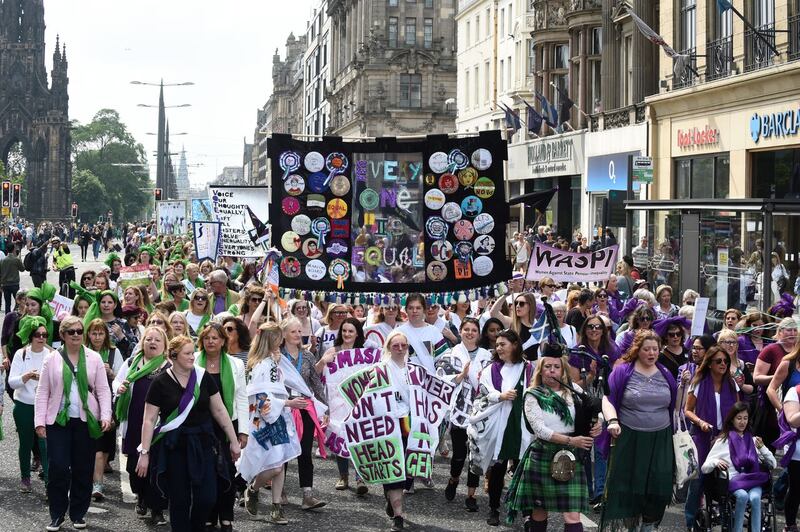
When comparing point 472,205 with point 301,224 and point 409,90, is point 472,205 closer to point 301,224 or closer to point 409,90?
point 301,224

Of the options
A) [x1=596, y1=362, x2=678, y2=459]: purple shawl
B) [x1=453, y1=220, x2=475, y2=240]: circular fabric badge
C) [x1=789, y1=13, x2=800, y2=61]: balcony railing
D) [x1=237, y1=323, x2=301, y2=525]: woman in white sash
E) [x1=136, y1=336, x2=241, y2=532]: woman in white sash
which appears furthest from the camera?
[x1=789, y1=13, x2=800, y2=61]: balcony railing

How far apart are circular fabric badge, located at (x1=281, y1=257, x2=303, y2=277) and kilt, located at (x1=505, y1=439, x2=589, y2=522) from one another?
5696 millimetres

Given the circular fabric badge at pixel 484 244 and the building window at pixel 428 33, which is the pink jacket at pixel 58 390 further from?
the building window at pixel 428 33

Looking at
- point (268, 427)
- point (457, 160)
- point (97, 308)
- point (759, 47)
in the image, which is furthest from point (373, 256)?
point (759, 47)

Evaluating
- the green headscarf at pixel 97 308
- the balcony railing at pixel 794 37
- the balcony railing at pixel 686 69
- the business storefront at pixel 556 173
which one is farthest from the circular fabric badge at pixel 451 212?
the business storefront at pixel 556 173

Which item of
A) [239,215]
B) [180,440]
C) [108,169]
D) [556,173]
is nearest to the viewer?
[180,440]

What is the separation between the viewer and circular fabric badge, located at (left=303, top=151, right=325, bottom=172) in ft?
46.6

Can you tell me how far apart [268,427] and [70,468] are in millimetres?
1537

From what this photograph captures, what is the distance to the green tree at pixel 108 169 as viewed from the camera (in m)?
147

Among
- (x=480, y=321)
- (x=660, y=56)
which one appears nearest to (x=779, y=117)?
(x=660, y=56)

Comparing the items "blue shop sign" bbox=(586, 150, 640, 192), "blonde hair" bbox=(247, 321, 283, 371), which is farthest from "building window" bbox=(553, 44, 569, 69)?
"blonde hair" bbox=(247, 321, 283, 371)

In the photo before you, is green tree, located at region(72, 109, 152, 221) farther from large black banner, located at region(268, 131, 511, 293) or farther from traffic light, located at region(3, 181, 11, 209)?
large black banner, located at region(268, 131, 511, 293)

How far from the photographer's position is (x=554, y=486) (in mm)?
8805

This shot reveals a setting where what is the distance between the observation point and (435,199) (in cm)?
1405
